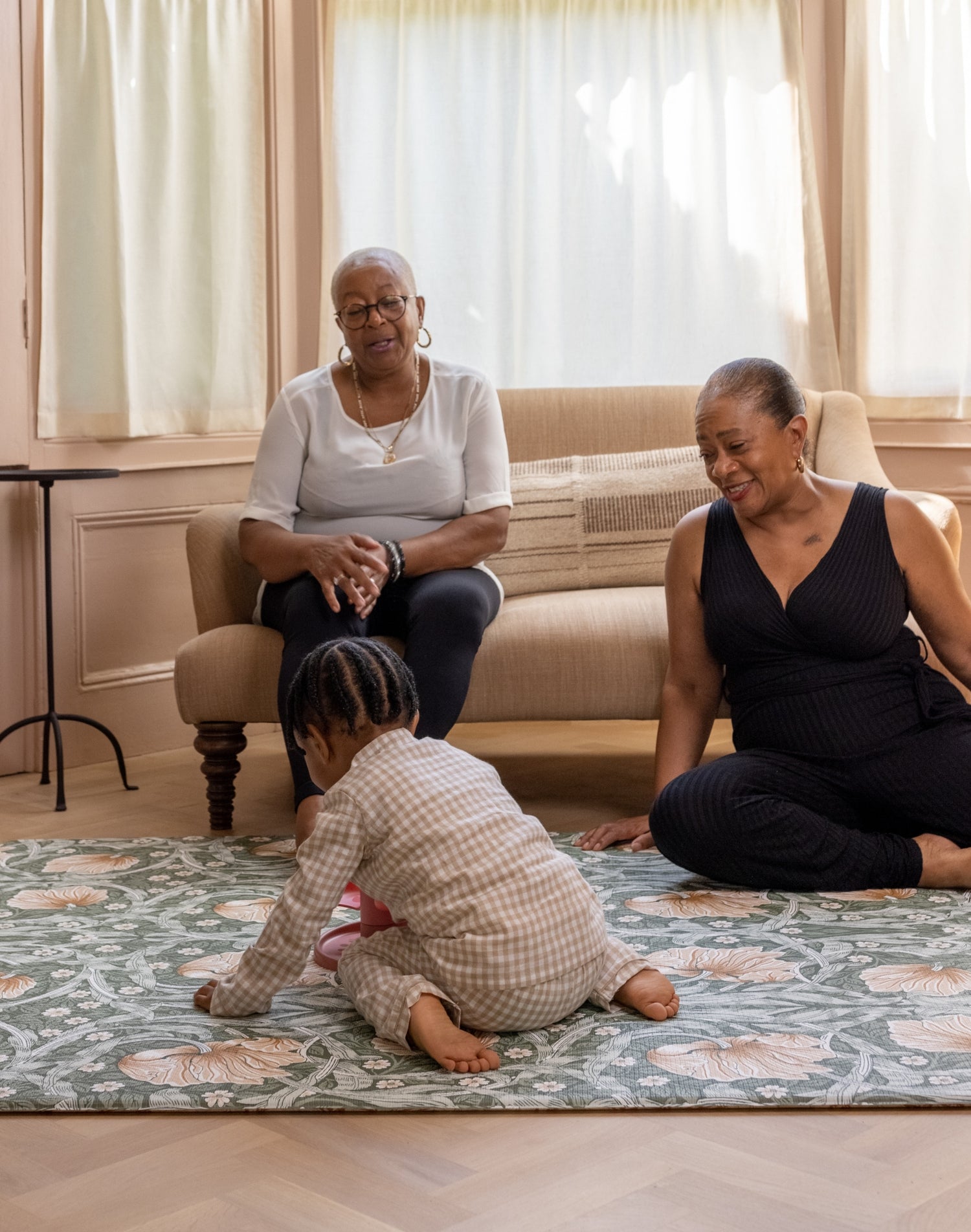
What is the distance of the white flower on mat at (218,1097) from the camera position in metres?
1.65

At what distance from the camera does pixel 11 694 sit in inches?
143

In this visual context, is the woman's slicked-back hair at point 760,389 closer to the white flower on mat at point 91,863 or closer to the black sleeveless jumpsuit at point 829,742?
the black sleeveless jumpsuit at point 829,742

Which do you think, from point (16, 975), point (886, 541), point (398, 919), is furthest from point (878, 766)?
point (16, 975)

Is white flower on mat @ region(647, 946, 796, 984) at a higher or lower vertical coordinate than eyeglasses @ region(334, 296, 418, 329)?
lower

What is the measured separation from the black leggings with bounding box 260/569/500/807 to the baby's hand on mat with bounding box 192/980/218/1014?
2.26ft

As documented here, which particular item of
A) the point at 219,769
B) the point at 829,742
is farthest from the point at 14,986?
the point at 829,742

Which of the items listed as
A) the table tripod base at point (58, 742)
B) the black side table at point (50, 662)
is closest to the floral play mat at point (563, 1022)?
the table tripod base at point (58, 742)

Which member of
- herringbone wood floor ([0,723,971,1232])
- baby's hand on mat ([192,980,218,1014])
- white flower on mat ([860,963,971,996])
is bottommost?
herringbone wood floor ([0,723,971,1232])

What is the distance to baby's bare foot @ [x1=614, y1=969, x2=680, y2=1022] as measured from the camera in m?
1.88

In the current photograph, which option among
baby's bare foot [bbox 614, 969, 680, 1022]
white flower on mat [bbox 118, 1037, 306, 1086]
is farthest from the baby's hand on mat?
baby's bare foot [bbox 614, 969, 680, 1022]

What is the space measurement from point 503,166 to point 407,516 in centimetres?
163

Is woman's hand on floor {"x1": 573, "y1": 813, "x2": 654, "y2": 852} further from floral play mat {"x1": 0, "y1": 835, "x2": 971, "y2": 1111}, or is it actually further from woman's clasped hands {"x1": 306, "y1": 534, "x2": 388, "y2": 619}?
woman's clasped hands {"x1": 306, "y1": 534, "x2": 388, "y2": 619}

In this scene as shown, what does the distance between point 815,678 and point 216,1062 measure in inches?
49.9

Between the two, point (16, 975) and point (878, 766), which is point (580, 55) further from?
point (16, 975)
